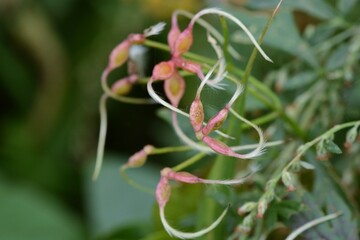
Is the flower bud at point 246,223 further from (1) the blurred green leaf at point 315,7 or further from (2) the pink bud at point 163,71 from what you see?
(1) the blurred green leaf at point 315,7

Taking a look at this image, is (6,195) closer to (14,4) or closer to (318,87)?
(14,4)

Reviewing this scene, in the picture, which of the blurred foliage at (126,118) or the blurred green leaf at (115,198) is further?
the blurred green leaf at (115,198)

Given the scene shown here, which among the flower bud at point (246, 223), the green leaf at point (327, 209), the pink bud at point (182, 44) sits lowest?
the green leaf at point (327, 209)

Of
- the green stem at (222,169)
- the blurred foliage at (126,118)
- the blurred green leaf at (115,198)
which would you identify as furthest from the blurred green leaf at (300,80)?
the blurred green leaf at (115,198)

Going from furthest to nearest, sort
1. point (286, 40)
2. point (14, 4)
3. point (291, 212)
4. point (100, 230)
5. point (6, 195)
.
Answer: point (14, 4) → point (6, 195) → point (100, 230) → point (286, 40) → point (291, 212)

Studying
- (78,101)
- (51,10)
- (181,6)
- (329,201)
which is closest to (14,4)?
(51,10)

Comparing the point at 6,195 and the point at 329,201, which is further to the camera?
the point at 6,195


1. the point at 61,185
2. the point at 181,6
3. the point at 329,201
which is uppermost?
the point at 329,201
